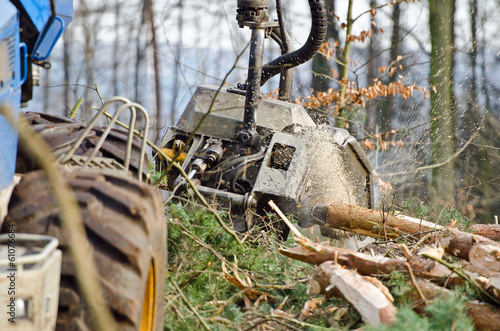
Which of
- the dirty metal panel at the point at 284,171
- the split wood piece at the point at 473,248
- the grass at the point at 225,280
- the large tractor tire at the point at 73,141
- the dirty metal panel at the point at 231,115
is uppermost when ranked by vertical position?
the dirty metal panel at the point at 231,115

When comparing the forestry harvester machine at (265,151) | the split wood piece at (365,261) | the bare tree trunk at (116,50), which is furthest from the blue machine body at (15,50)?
the bare tree trunk at (116,50)

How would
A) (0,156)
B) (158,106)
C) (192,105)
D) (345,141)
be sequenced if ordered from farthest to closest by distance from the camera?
(158,106) < (192,105) < (345,141) < (0,156)

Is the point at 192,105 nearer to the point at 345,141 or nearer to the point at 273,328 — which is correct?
the point at 345,141

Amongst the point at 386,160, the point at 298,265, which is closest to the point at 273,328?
the point at 298,265

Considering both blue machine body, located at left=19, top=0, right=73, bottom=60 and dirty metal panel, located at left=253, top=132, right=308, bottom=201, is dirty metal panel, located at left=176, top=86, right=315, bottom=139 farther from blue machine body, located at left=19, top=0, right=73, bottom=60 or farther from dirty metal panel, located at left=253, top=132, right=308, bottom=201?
blue machine body, located at left=19, top=0, right=73, bottom=60

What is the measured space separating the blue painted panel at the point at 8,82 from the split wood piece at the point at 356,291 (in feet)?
6.22

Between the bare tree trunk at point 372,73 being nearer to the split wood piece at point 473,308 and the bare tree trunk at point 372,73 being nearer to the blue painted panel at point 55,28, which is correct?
the split wood piece at point 473,308

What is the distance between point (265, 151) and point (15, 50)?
2971 millimetres

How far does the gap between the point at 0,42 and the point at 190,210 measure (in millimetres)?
2313

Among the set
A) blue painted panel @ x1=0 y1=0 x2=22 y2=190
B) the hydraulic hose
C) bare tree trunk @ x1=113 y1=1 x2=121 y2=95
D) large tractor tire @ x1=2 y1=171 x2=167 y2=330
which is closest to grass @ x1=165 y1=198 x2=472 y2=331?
large tractor tire @ x1=2 y1=171 x2=167 y2=330

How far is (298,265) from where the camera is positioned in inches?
171

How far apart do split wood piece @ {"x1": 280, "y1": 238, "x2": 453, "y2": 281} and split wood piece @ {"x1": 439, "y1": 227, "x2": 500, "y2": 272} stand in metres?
0.25

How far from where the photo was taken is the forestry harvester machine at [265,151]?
16.6 feet

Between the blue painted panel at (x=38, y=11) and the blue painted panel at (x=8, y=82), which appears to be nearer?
the blue painted panel at (x=8, y=82)
